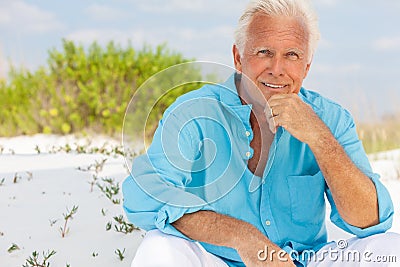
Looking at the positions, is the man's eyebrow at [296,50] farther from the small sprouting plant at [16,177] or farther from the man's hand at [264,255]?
the small sprouting plant at [16,177]

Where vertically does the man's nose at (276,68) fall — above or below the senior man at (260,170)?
above

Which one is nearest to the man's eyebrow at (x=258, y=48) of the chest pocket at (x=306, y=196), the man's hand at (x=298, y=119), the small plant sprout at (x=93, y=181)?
the man's hand at (x=298, y=119)

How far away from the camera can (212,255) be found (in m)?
2.67

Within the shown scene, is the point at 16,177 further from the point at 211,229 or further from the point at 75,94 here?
the point at 75,94

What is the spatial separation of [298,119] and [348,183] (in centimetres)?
32

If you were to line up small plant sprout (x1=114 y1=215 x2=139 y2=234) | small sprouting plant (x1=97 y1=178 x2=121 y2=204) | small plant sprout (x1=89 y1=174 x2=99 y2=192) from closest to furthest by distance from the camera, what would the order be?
small plant sprout (x1=114 y1=215 x2=139 y2=234) < small sprouting plant (x1=97 y1=178 x2=121 y2=204) < small plant sprout (x1=89 y1=174 x2=99 y2=192)

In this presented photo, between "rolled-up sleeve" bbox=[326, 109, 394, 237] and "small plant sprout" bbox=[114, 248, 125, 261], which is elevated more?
"rolled-up sleeve" bbox=[326, 109, 394, 237]

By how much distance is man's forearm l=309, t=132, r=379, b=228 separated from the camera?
2578mm

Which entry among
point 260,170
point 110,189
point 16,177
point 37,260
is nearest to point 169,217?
point 260,170

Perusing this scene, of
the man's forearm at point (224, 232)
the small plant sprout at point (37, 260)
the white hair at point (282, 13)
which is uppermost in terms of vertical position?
the white hair at point (282, 13)

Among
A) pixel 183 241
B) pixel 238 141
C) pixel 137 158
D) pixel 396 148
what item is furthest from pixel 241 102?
pixel 396 148

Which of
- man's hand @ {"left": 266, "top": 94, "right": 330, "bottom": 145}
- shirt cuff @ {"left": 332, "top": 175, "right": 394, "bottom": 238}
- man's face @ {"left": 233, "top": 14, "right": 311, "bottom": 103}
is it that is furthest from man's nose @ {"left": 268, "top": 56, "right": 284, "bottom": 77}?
shirt cuff @ {"left": 332, "top": 175, "right": 394, "bottom": 238}

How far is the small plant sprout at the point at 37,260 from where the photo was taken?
3.27m

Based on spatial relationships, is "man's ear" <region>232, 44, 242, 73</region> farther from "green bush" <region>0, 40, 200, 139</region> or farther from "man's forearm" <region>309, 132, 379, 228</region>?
"green bush" <region>0, 40, 200, 139</region>
